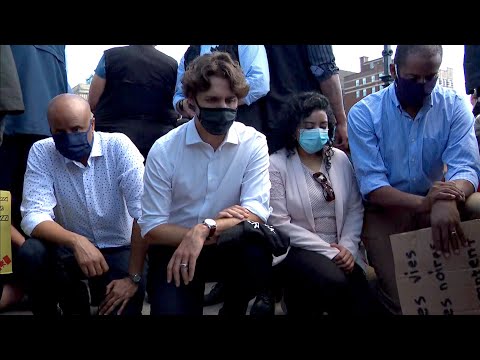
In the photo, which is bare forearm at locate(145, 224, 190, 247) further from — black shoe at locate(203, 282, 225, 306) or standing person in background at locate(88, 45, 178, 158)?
standing person in background at locate(88, 45, 178, 158)

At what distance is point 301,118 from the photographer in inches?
143

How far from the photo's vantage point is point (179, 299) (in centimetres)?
304

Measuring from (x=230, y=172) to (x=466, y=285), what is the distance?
1.28 metres

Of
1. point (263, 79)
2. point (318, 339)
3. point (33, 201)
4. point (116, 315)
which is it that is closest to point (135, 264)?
point (116, 315)

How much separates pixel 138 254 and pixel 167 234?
269 millimetres

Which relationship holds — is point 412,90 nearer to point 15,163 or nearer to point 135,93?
point 135,93

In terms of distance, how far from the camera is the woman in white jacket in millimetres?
3250

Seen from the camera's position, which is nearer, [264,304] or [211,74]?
[211,74]

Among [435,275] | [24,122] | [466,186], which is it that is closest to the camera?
[435,275]

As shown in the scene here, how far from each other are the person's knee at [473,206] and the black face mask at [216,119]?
4.27 feet

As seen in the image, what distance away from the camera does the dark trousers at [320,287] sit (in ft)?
10.5

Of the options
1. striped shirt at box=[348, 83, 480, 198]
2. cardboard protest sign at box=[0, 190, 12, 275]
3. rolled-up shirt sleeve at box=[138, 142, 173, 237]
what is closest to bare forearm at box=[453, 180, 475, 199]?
striped shirt at box=[348, 83, 480, 198]

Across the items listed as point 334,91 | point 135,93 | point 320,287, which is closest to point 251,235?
point 320,287

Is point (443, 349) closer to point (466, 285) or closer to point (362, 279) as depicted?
point (466, 285)
